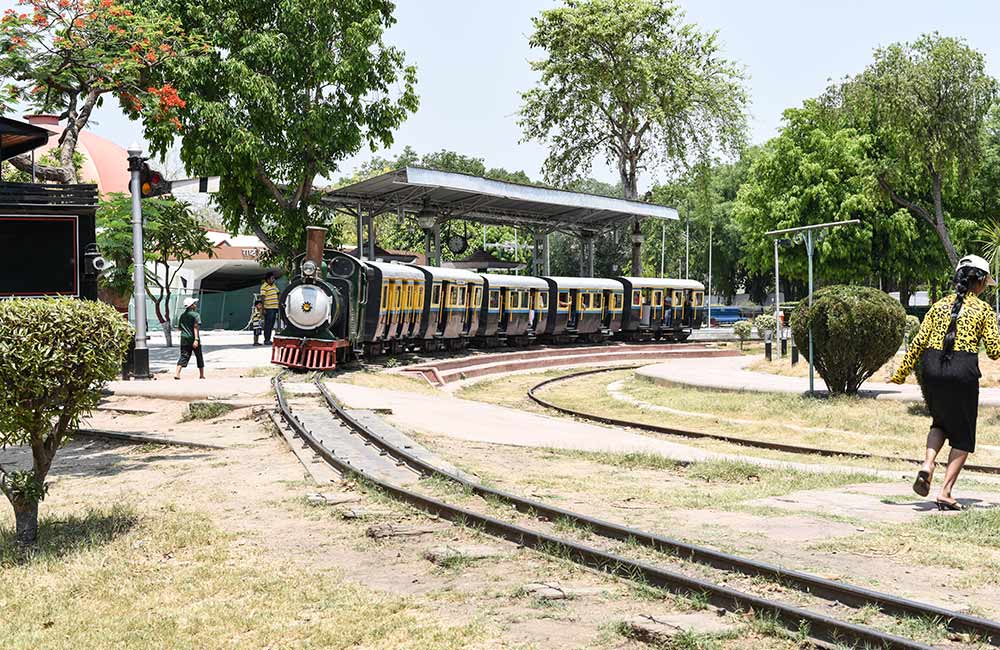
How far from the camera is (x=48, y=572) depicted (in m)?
7.36

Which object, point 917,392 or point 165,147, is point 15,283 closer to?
point 165,147

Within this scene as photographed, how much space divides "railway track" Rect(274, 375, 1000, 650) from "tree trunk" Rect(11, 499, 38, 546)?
3.06 m

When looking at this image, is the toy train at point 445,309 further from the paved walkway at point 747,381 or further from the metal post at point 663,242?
the metal post at point 663,242

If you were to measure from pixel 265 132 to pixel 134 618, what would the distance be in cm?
2677

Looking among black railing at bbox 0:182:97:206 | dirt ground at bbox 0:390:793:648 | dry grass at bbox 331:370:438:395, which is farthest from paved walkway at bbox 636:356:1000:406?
black railing at bbox 0:182:97:206

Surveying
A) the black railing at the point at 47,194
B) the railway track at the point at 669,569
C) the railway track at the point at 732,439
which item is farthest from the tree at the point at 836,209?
the railway track at the point at 669,569

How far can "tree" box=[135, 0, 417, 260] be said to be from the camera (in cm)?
3048

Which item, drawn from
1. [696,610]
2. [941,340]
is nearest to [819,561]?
[696,610]

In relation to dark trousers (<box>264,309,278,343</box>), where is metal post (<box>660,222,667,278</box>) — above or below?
A: above

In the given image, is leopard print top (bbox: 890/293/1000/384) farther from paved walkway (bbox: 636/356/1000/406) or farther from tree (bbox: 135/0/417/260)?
tree (bbox: 135/0/417/260)

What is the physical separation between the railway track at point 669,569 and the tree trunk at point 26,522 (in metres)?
3.06

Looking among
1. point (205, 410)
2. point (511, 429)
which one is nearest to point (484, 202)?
point (511, 429)

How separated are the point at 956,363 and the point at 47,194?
51.2ft

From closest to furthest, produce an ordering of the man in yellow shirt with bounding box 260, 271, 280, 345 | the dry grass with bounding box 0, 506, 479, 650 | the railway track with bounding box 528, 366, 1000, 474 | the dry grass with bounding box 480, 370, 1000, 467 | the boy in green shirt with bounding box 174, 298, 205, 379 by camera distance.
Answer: the dry grass with bounding box 0, 506, 479, 650, the railway track with bounding box 528, 366, 1000, 474, the dry grass with bounding box 480, 370, 1000, 467, the boy in green shirt with bounding box 174, 298, 205, 379, the man in yellow shirt with bounding box 260, 271, 280, 345
